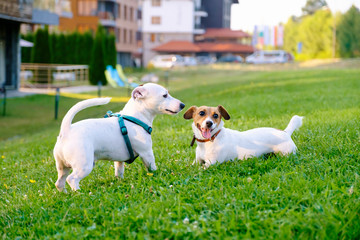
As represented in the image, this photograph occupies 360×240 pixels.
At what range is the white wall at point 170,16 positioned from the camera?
241ft

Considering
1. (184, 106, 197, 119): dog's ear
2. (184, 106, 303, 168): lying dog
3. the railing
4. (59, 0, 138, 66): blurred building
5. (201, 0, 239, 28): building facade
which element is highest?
(201, 0, 239, 28): building facade

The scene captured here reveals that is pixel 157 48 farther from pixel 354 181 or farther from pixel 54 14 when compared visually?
pixel 354 181

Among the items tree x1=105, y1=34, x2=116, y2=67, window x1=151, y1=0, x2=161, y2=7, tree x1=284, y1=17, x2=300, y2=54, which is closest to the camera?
tree x1=105, y1=34, x2=116, y2=67

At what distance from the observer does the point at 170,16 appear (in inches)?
2916

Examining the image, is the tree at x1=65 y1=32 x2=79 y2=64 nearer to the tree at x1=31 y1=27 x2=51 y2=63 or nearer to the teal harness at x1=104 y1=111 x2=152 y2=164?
the tree at x1=31 y1=27 x2=51 y2=63

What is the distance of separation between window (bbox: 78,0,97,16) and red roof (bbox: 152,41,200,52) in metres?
16.1

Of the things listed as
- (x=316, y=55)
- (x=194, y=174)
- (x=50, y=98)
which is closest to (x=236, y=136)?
(x=194, y=174)

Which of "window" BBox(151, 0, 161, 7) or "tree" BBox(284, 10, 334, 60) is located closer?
"tree" BBox(284, 10, 334, 60)

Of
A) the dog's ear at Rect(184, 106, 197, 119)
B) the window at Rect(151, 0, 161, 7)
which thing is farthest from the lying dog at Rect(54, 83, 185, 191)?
the window at Rect(151, 0, 161, 7)

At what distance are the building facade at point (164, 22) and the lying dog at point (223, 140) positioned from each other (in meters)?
69.3

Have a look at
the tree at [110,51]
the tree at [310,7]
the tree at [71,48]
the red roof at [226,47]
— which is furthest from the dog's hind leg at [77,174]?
the tree at [310,7]

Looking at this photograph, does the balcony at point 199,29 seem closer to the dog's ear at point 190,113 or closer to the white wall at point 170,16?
the white wall at point 170,16

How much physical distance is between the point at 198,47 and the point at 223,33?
4.73 metres

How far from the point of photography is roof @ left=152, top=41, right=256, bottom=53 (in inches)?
2817
